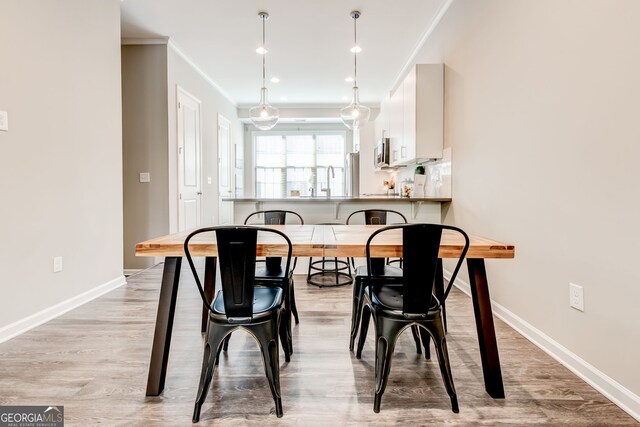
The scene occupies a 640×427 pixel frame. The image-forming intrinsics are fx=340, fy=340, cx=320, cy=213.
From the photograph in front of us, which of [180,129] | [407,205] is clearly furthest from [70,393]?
[180,129]

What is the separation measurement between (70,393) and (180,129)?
11.8ft

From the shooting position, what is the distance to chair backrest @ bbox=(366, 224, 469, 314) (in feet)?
4.66

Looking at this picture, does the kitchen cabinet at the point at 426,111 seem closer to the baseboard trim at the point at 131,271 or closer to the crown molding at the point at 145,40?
the crown molding at the point at 145,40

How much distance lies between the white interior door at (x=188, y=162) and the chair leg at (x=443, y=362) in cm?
380

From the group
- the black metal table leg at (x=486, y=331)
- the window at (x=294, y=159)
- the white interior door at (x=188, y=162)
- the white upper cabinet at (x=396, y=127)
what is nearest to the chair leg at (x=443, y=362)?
the black metal table leg at (x=486, y=331)

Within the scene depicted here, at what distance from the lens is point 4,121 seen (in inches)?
83.9

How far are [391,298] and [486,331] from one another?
1.51 ft

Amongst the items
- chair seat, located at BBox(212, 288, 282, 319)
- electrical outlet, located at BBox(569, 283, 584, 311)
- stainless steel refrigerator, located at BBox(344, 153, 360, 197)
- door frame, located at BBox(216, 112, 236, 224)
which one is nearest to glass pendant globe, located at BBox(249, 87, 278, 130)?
chair seat, located at BBox(212, 288, 282, 319)

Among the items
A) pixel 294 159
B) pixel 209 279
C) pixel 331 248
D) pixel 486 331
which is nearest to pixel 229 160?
pixel 294 159

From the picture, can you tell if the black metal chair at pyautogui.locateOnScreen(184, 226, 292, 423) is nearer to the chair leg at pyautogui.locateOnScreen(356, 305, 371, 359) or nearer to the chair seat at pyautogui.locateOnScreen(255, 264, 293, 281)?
the chair seat at pyautogui.locateOnScreen(255, 264, 293, 281)

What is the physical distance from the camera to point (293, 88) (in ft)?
20.3

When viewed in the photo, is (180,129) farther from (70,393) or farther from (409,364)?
(409,364)

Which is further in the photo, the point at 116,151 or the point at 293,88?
the point at 293,88

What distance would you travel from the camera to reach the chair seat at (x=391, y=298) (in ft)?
5.00
